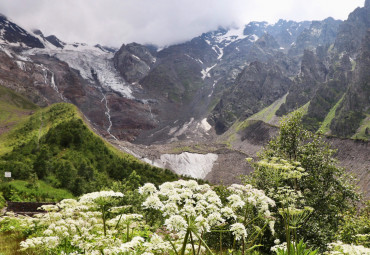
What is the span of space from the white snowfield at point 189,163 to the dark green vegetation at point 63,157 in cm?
5845

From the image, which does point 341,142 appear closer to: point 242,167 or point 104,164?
point 242,167

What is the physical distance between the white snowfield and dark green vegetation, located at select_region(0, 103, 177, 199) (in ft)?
192

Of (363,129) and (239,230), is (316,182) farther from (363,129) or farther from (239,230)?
(363,129)

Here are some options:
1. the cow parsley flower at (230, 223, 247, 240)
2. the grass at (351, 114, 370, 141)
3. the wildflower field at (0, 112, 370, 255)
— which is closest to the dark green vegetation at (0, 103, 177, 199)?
the wildflower field at (0, 112, 370, 255)

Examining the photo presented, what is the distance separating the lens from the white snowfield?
431 ft

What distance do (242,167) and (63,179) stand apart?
4071 inches

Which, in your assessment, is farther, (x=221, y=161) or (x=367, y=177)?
(x=221, y=161)

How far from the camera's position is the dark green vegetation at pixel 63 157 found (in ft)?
124

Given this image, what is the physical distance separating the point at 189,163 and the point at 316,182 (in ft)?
406

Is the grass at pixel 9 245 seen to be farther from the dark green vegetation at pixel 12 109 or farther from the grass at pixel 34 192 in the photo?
the dark green vegetation at pixel 12 109

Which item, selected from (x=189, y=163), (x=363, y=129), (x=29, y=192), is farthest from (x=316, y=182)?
(x=363, y=129)

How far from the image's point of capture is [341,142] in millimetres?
118250

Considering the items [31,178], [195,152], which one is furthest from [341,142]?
[31,178]

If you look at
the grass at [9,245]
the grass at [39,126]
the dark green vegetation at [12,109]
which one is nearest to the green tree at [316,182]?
the grass at [9,245]
